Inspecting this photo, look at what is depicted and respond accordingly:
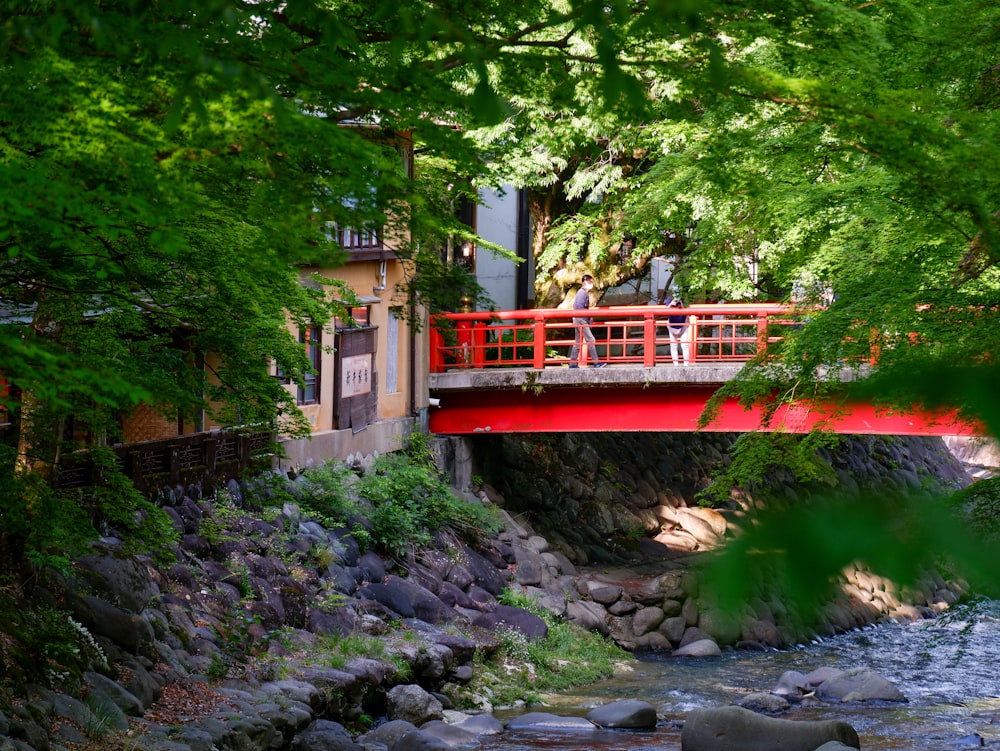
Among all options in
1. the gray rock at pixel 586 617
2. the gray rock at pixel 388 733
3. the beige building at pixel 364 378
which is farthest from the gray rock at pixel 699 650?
the gray rock at pixel 388 733

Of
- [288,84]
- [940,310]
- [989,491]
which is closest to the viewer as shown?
[288,84]

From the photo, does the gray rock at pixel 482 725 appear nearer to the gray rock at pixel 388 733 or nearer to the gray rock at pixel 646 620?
the gray rock at pixel 388 733

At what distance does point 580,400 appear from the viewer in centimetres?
2280

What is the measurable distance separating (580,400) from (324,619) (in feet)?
28.2

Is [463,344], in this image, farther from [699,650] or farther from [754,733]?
[754,733]

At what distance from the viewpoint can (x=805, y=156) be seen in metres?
11.3

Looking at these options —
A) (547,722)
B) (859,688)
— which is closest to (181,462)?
(547,722)

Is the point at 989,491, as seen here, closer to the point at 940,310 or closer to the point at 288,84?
the point at 940,310

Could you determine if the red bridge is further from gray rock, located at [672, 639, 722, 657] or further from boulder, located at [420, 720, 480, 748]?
boulder, located at [420, 720, 480, 748]

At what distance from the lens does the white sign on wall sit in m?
20.7

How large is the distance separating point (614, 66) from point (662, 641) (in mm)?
18530

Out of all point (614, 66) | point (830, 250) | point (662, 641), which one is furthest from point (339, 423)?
point (614, 66)

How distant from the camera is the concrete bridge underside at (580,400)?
21734mm

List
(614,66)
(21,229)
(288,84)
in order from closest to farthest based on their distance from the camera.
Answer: (614,66) → (21,229) → (288,84)
